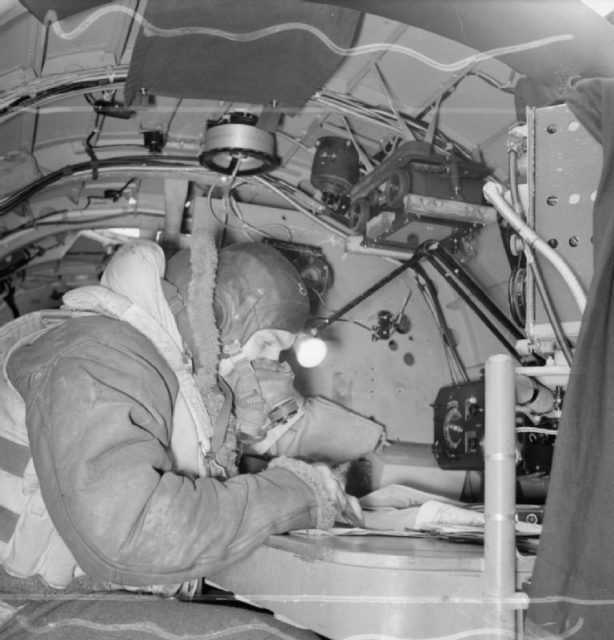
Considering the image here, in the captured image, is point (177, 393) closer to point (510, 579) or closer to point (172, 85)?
point (510, 579)

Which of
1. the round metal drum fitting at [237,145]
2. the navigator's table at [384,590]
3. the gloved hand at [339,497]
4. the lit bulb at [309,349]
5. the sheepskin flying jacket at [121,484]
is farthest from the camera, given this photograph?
the lit bulb at [309,349]

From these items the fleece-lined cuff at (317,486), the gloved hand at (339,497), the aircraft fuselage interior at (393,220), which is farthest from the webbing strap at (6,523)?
the gloved hand at (339,497)

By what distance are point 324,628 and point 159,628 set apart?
447mm

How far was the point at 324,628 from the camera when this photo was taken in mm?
1347

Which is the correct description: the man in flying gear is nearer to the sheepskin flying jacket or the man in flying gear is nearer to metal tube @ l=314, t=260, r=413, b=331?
the sheepskin flying jacket

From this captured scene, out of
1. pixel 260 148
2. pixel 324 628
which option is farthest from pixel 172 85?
pixel 324 628

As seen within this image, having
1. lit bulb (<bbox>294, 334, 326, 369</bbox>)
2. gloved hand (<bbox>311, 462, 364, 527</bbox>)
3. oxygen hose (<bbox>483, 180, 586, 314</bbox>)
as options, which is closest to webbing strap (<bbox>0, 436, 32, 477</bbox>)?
gloved hand (<bbox>311, 462, 364, 527</bbox>)

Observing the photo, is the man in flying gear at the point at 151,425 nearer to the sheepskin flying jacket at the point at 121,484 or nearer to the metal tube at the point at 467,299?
the sheepskin flying jacket at the point at 121,484

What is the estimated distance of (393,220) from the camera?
3.43 m

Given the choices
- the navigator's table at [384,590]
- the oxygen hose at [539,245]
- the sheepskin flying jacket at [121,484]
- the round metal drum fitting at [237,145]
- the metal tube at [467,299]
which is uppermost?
the round metal drum fitting at [237,145]

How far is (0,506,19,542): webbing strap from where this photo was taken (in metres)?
1.78

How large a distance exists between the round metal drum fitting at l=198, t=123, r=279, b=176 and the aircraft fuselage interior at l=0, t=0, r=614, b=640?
1cm

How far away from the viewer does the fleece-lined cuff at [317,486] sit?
1.82 meters

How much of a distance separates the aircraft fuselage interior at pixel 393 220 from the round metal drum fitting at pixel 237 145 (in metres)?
0.01
